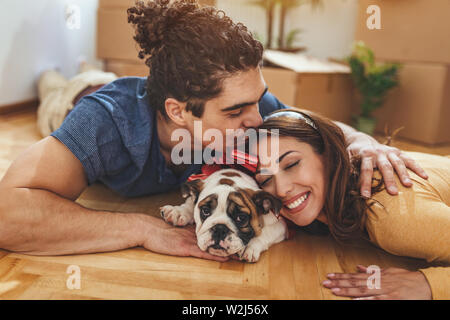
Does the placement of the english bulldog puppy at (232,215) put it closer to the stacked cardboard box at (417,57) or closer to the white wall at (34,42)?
the stacked cardboard box at (417,57)

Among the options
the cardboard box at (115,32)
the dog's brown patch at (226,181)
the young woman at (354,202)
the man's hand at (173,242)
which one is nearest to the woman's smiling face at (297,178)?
the young woman at (354,202)

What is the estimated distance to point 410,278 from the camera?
0.95 metres

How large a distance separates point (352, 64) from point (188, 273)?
216 cm

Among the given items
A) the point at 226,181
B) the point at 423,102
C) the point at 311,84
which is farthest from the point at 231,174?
the point at 423,102

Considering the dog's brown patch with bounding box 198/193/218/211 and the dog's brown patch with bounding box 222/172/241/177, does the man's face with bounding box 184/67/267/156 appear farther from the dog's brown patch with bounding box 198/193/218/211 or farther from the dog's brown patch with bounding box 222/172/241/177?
the dog's brown patch with bounding box 198/193/218/211

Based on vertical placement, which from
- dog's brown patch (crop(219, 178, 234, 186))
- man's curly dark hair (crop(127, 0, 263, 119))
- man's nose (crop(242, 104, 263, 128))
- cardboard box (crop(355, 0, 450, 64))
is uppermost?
cardboard box (crop(355, 0, 450, 64))

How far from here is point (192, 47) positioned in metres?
1.18

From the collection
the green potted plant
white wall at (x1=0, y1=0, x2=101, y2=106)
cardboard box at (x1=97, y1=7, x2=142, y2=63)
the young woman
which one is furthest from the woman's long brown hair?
white wall at (x1=0, y1=0, x2=101, y2=106)

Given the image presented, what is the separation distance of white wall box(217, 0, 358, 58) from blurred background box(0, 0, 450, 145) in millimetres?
718

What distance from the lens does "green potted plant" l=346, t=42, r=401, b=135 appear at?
265cm

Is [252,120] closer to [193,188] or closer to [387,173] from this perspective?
[193,188]
